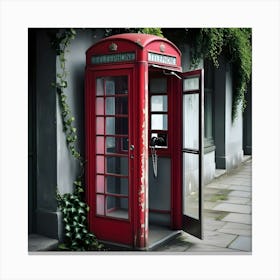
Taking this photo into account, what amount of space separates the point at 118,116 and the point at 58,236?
4.44ft

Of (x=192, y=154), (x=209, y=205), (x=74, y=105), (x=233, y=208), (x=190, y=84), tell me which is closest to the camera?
(x=74, y=105)

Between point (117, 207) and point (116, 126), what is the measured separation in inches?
32.1

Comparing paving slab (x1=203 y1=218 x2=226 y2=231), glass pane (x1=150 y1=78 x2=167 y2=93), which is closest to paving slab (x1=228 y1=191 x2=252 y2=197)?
paving slab (x1=203 y1=218 x2=226 y2=231)

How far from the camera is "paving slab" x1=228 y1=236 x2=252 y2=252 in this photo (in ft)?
15.3

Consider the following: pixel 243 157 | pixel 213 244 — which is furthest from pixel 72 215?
pixel 243 157

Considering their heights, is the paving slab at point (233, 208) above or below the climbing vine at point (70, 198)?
below

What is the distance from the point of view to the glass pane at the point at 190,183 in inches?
194

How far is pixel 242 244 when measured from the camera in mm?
4770

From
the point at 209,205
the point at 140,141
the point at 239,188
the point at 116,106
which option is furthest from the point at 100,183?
the point at 239,188

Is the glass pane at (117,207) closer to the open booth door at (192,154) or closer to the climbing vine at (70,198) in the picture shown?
the climbing vine at (70,198)

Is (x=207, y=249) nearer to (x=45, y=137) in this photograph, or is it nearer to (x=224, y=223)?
(x=224, y=223)

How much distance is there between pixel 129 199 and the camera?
437 cm

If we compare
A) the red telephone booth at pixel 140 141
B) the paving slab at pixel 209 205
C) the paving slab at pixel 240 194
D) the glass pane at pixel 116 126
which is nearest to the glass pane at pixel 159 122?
the red telephone booth at pixel 140 141
